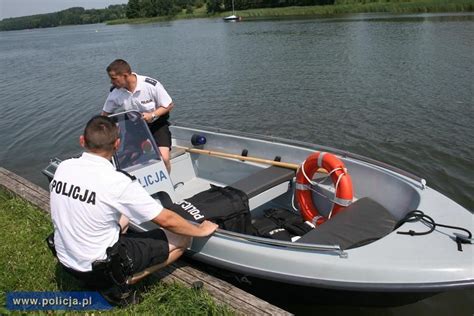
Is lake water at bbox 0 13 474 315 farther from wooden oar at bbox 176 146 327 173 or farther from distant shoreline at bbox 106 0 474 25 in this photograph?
distant shoreline at bbox 106 0 474 25

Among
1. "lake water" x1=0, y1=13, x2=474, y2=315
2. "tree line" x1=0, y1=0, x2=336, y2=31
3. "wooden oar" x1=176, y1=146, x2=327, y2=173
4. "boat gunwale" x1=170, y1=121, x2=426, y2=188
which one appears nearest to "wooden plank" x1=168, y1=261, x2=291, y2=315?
"lake water" x1=0, y1=13, x2=474, y2=315

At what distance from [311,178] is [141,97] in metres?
2.11

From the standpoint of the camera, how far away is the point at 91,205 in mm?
2584

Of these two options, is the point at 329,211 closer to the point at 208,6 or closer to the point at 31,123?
the point at 31,123

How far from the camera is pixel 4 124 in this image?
37.6 feet

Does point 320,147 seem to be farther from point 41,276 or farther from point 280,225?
point 41,276

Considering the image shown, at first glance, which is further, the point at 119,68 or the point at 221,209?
the point at 119,68

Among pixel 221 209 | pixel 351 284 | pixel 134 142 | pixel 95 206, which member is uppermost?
pixel 95 206

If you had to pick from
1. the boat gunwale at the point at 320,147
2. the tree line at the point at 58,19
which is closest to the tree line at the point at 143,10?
the tree line at the point at 58,19

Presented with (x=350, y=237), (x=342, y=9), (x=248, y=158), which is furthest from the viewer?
(x=342, y=9)

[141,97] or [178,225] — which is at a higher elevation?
[141,97]

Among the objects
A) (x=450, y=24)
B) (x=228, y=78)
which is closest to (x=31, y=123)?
(x=228, y=78)

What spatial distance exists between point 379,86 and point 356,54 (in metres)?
4.87

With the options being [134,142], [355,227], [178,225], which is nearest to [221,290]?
[178,225]
